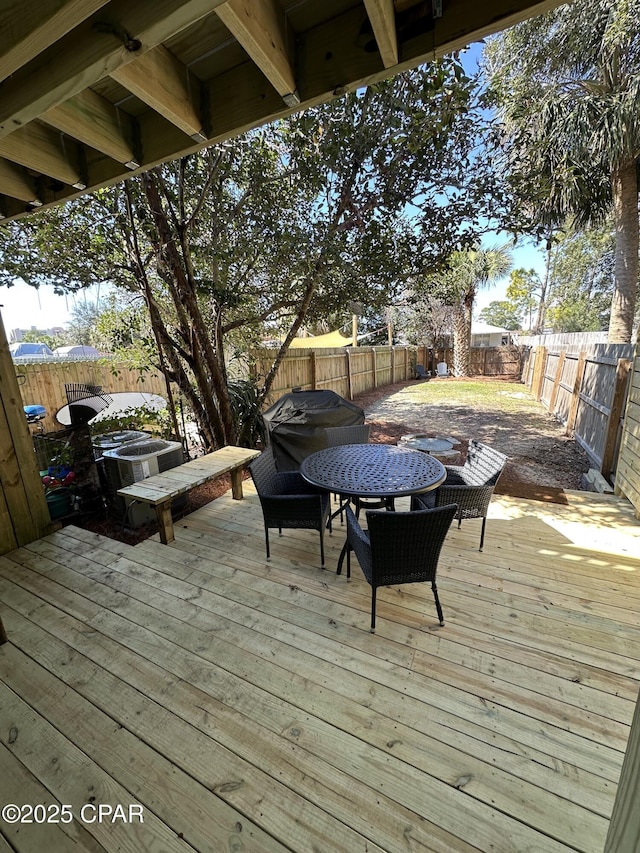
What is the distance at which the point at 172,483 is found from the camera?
297cm

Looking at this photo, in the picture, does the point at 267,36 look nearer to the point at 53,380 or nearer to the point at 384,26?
the point at 384,26

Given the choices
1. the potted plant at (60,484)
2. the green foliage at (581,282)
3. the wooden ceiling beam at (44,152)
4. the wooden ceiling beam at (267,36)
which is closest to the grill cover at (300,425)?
the potted plant at (60,484)

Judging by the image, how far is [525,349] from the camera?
46.3 feet

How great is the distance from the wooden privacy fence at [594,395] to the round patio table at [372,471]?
284cm

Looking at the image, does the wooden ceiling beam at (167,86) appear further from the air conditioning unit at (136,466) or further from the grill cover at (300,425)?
the grill cover at (300,425)

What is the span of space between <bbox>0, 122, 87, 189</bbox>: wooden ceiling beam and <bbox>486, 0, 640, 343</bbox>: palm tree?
5985mm

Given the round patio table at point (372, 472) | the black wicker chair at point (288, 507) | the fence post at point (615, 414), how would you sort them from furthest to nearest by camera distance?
the fence post at point (615, 414) < the black wicker chair at point (288, 507) < the round patio table at point (372, 472)

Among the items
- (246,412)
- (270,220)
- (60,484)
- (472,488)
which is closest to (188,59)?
(472,488)

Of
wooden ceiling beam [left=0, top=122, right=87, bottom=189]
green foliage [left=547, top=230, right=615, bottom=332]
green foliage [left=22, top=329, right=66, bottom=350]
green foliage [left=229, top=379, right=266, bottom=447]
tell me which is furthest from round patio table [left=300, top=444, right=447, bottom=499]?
green foliage [left=22, top=329, right=66, bottom=350]

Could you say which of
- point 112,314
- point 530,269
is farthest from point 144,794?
point 530,269

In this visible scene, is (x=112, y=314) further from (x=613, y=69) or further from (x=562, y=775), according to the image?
(x=613, y=69)

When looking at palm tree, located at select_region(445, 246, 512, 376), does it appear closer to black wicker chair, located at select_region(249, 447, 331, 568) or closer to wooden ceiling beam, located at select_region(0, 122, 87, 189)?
black wicker chair, located at select_region(249, 447, 331, 568)

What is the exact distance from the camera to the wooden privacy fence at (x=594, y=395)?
13.4ft

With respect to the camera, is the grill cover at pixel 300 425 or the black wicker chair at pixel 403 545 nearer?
the black wicker chair at pixel 403 545
